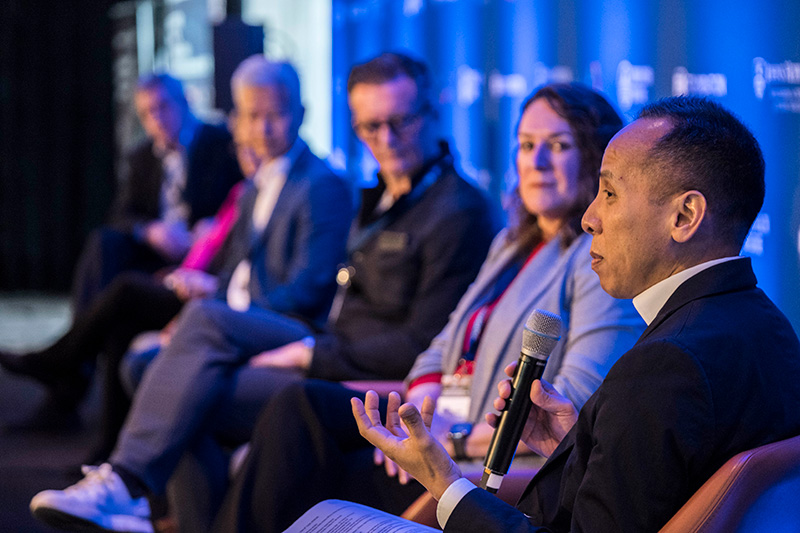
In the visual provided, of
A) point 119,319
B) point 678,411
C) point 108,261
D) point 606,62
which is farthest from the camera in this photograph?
point 108,261

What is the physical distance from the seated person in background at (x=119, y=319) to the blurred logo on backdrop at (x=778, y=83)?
5.92ft

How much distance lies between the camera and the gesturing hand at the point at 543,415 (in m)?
1.33

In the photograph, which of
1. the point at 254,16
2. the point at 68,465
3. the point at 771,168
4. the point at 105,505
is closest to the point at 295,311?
the point at 105,505

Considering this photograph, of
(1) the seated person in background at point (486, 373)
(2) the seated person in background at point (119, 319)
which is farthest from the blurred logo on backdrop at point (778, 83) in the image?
(2) the seated person in background at point (119, 319)

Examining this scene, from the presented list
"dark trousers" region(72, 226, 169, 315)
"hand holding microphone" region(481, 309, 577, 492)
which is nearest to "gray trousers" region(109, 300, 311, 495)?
"hand holding microphone" region(481, 309, 577, 492)

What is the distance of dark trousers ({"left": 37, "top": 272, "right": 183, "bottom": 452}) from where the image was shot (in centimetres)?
332

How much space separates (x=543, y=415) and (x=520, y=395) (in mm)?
189

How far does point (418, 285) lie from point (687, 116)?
139cm

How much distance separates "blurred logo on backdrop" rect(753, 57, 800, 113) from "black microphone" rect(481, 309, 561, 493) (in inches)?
51.0

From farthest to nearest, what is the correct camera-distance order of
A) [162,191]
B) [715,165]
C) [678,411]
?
1. [162,191]
2. [715,165]
3. [678,411]

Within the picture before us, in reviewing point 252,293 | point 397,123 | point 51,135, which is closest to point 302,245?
point 252,293

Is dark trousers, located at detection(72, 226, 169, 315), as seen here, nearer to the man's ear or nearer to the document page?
the document page

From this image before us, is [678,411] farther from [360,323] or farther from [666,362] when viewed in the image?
[360,323]

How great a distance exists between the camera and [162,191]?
4.40m
